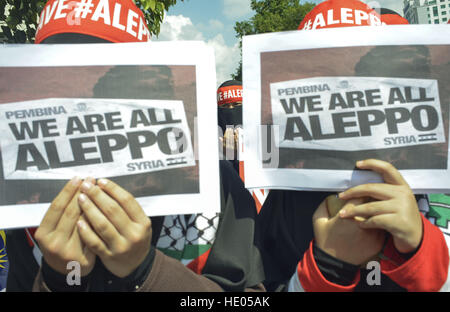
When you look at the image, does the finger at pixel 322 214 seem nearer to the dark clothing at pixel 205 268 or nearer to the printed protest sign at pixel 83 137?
the dark clothing at pixel 205 268

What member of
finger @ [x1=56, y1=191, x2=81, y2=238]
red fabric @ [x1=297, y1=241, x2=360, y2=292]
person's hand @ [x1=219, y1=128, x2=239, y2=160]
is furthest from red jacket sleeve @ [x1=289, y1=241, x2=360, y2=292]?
person's hand @ [x1=219, y1=128, x2=239, y2=160]

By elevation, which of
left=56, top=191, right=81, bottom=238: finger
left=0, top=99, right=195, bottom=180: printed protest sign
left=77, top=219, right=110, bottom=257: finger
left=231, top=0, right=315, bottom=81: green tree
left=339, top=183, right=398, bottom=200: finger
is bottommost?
left=77, top=219, right=110, bottom=257: finger

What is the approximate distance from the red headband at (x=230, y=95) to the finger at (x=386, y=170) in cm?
347

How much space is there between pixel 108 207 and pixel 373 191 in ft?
2.46

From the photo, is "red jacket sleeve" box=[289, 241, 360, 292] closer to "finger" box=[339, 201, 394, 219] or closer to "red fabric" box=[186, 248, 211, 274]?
"finger" box=[339, 201, 394, 219]

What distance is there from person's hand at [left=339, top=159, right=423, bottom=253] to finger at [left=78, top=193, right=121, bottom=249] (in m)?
0.65

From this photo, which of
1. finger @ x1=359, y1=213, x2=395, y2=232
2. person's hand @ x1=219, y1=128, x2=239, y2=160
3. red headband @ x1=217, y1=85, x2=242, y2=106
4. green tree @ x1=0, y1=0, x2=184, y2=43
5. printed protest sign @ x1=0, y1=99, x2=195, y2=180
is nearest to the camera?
finger @ x1=359, y1=213, x2=395, y2=232

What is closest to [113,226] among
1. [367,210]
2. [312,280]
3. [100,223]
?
[100,223]

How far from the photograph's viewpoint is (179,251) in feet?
3.56

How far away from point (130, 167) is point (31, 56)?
0.47 metres

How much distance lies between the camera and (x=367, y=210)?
2.76 feet

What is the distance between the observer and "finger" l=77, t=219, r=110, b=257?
2.80 feet

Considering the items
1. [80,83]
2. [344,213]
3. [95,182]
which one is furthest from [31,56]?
[344,213]

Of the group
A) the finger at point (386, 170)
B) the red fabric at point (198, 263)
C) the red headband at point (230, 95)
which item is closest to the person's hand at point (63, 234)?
the red fabric at point (198, 263)
